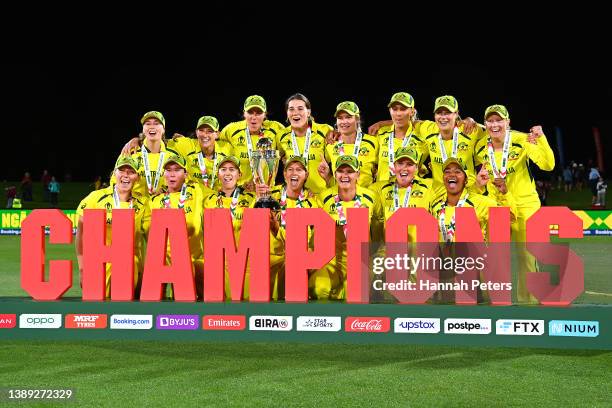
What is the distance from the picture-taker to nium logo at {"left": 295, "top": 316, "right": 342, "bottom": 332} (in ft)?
23.9

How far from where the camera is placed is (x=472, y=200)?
8086 mm

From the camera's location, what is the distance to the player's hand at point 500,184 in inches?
335

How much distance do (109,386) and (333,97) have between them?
3037 centimetres

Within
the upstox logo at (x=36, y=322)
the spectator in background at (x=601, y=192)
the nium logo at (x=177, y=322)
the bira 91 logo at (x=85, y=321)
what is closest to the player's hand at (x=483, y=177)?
the nium logo at (x=177, y=322)

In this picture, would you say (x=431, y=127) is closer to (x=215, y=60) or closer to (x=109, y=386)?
(x=109, y=386)

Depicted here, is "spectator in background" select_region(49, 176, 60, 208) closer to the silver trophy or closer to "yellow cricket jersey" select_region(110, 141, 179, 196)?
"yellow cricket jersey" select_region(110, 141, 179, 196)

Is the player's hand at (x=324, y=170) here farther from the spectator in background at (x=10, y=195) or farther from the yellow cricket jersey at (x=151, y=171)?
the spectator in background at (x=10, y=195)

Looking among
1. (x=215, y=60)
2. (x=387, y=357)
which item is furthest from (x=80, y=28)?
(x=387, y=357)

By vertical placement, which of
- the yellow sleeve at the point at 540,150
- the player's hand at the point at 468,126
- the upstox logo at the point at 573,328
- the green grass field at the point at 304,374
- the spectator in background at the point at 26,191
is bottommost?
the green grass field at the point at 304,374

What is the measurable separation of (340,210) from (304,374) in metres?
2.13

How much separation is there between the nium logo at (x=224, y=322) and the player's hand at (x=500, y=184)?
2848 millimetres

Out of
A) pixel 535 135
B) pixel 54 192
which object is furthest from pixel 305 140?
pixel 54 192

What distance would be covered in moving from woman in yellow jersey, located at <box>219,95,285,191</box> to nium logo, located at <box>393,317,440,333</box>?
2.81 meters

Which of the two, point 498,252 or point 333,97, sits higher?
point 333,97
